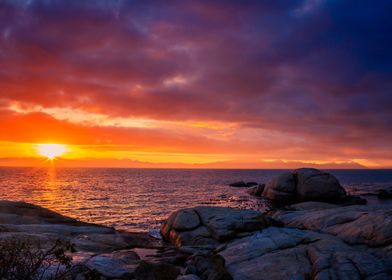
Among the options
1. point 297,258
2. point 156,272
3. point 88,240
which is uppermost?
point 297,258

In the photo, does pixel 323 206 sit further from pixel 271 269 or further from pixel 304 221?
pixel 271 269

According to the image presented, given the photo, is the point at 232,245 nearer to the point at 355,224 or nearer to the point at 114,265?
the point at 114,265

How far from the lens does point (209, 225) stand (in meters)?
20.9

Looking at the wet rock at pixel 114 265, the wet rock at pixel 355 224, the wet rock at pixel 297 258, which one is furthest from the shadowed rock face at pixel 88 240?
the wet rock at pixel 355 224

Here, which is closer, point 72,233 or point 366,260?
point 366,260

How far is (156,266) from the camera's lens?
12180 millimetres

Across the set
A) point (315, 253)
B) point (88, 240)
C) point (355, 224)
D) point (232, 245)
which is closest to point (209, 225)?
point (232, 245)

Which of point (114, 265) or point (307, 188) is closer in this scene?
point (114, 265)

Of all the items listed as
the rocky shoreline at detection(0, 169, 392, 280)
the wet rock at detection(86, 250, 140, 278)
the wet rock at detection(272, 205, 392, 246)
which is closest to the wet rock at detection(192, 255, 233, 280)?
the rocky shoreline at detection(0, 169, 392, 280)

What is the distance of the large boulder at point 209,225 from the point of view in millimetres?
19891

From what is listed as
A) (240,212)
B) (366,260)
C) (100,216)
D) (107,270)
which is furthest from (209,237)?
(100,216)

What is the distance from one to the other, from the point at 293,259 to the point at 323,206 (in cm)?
2054

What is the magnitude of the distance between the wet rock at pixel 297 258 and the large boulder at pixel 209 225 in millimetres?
4834

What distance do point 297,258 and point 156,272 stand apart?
5053 millimetres
